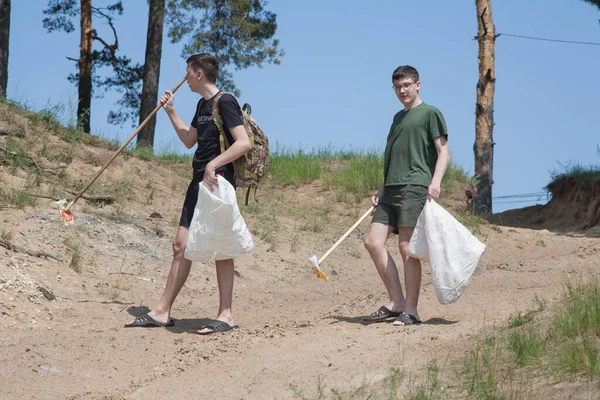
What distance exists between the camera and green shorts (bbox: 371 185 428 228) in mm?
6773

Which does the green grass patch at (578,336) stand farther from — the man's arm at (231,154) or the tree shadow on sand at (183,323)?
the tree shadow on sand at (183,323)

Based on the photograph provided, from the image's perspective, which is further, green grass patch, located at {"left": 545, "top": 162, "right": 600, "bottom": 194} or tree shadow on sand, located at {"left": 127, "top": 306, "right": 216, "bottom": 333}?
green grass patch, located at {"left": 545, "top": 162, "right": 600, "bottom": 194}

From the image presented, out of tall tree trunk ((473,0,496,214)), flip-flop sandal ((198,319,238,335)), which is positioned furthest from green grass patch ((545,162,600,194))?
flip-flop sandal ((198,319,238,335))

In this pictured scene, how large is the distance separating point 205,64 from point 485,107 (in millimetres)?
10387

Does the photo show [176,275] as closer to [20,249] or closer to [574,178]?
[20,249]

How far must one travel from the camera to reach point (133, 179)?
12.7 meters

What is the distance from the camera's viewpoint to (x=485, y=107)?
641 inches

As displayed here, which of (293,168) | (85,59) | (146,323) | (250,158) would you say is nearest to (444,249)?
(250,158)

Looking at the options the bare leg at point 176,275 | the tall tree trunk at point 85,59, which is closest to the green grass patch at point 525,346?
the bare leg at point 176,275

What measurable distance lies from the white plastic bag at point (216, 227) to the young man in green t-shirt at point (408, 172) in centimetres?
110

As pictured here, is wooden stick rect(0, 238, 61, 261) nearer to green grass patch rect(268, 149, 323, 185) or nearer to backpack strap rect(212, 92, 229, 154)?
backpack strap rect(212, 92, 229, 154)

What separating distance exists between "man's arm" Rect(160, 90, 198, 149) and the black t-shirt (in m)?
0.17

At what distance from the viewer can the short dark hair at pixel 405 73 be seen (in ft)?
22.2

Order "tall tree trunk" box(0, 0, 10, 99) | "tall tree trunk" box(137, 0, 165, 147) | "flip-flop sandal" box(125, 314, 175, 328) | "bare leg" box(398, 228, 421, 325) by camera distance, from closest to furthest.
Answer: "bare leg" box(398, 228, 421, 325) < "flip-flop sandal" box(125, 314, 175, 328) < "tall tree trunk" box(0, 0, 10, 99) < "tall tree trunk" box(137, 0, 165, 147)
